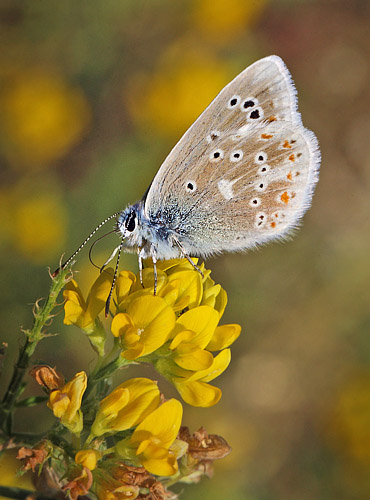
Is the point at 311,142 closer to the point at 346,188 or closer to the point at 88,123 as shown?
the point at 88,123

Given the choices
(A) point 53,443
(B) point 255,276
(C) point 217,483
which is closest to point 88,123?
(B) point 255,276

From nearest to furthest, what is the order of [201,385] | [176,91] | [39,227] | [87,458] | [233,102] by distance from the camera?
1. [87,458]
2. [201,385]
3. [233,102]
4. [39,227]
5. [176,91]

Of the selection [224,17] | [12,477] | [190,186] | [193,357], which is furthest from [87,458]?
[224,17]

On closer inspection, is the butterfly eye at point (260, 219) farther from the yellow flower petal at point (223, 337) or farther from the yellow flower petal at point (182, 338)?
the yellow flower petal at point (182, 338)

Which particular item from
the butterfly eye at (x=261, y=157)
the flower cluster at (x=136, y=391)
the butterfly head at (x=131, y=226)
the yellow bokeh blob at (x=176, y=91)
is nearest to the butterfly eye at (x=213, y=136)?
the butterfly eye at (x=261, y=157)

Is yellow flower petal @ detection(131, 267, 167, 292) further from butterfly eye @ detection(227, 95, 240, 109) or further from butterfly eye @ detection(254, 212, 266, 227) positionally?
butterfly eye @ detection(227, 95, 240, 109)

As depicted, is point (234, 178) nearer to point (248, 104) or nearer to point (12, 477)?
point (248, 104)

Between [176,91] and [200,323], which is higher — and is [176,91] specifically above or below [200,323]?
above
